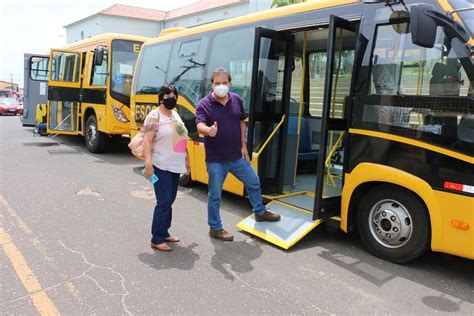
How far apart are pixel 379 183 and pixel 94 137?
27.8 ft

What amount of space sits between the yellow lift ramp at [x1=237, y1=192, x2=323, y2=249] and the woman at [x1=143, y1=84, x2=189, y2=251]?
42.8 inches

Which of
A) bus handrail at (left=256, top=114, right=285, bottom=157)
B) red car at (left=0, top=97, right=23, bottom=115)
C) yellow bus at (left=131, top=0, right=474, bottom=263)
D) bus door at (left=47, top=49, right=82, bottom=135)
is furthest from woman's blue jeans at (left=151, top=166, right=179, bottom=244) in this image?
red car at (left=0, top=97, right=23, bottom=115)

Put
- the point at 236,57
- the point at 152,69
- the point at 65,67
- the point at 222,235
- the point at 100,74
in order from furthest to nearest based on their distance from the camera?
the point at 65,67 → the point at 100,74 → the point at 152,69 → the point at 236,57 → the point at 222,235

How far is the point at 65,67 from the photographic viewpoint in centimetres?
1172

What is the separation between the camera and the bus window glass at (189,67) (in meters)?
6.69

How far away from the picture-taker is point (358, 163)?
4297 mm

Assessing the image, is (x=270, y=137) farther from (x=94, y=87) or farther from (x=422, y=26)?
(x=94, y=87)

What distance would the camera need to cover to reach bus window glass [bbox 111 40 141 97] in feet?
33.6

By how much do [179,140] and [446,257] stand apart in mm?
3037

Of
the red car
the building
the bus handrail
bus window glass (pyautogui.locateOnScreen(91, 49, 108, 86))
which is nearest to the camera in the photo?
the bus handrail

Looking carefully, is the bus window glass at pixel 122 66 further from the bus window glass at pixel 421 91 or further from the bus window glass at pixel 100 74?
the bus window glass at pixel 421 91

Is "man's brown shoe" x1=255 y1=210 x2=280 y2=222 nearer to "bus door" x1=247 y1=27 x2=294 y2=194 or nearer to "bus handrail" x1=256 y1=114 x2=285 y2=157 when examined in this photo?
"bus door" x1=247 y1=27 x2=294 y2=194

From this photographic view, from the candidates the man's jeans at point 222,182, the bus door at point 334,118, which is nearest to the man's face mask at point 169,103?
the man's jeans at point 222,182

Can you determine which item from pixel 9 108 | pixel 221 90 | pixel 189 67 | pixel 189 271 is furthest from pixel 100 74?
pixel 9 108
